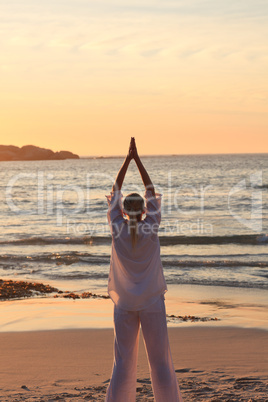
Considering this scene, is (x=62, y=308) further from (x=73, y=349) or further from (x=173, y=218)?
(x=173, y=218)

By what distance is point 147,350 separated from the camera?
4016 millimetres

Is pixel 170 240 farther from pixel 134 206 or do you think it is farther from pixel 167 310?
pixel 134 206

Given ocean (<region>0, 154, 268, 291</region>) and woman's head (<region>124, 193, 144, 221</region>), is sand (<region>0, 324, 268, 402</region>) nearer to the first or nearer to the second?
woman's head (<region>124, 193, 144, 221</region>)

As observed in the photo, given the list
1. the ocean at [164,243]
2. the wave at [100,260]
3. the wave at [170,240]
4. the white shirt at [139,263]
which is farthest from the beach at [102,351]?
the wave at [170,240]

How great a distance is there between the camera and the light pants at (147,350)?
12.9ft

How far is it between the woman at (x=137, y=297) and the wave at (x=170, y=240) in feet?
51.6

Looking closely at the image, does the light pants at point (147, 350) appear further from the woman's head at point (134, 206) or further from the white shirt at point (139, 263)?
the woman's head at point (134, 206)

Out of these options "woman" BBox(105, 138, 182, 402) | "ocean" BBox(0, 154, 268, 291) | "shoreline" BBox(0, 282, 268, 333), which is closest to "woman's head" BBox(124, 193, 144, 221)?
"woman" BBox(105, 138, 182, 402)

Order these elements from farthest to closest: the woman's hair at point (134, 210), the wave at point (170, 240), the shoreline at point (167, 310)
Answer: the wave at point (170, 240) → the shoreline at point (167, 310) → the woman's hair at point (134, 210)

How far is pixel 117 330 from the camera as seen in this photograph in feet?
13.1

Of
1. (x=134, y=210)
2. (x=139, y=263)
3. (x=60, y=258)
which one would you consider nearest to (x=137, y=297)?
(x=139, y=263)

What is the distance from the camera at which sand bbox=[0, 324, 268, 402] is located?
202 inches

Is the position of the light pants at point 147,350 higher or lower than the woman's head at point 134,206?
lower

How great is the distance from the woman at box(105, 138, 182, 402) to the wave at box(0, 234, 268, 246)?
1572 centimetres
